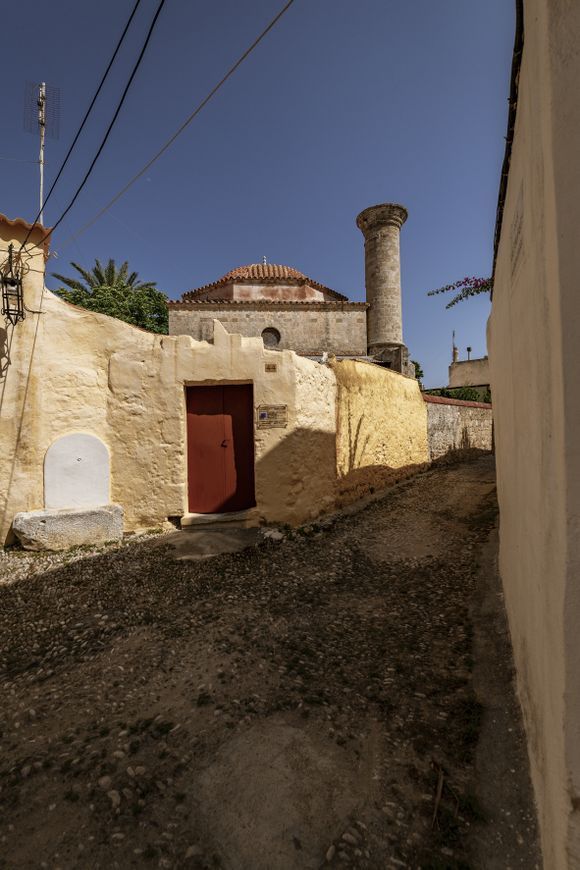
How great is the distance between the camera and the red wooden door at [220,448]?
6.40 metres

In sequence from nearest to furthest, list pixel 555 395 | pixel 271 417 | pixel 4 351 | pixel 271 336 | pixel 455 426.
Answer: pixel 555 395 < pixel 4 351 < pixel 271 417 < pixel 455 426 < pixel 271 336

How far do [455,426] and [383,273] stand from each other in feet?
25.6

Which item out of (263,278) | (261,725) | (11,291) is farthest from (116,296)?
(261,725)

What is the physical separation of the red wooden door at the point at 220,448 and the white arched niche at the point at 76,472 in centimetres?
132

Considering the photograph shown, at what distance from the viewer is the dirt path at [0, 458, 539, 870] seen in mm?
1677

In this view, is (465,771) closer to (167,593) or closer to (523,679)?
(523,679)

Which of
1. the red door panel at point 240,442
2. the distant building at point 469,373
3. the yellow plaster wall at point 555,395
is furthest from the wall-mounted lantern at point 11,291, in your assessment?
the distant building at point 469,373

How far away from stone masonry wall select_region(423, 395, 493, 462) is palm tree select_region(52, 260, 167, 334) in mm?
15306

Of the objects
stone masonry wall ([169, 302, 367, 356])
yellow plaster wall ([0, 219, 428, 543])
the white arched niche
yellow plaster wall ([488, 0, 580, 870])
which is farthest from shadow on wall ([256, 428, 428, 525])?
stone masonry wall ([169, 302, 367, 356])

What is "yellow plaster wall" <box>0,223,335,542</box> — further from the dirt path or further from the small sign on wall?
the dirt path

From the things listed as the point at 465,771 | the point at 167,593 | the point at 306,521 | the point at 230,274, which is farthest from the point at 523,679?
the point at 230,274

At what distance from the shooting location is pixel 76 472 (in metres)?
5.92

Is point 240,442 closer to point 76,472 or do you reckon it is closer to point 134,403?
point 134,403

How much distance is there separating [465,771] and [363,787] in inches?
20.9
